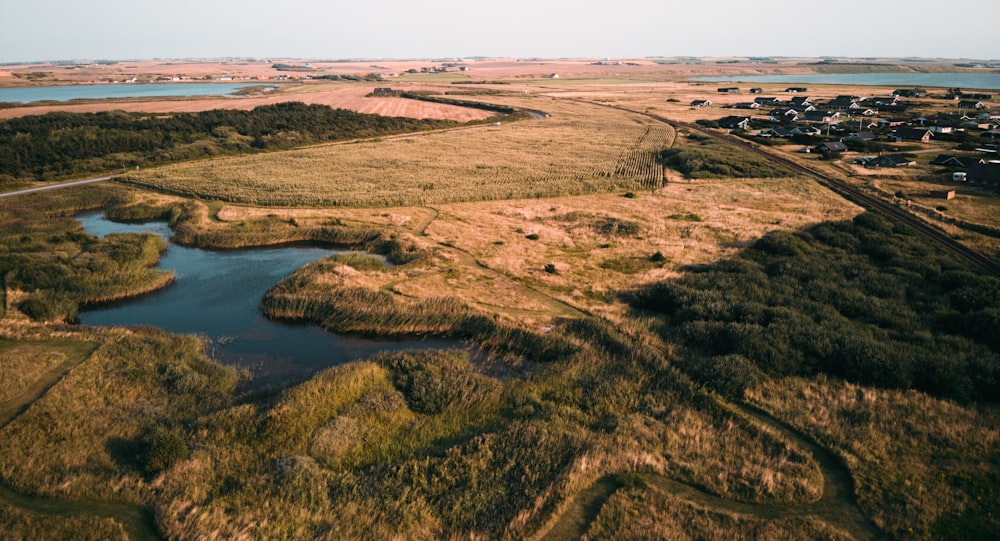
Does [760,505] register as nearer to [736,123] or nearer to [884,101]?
[736,123]

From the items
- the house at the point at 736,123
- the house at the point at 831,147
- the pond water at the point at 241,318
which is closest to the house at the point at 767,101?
the house at the point at 736,123

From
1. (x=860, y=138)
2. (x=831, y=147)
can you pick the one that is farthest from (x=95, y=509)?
(x=860, y=138)

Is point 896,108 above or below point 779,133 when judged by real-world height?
above

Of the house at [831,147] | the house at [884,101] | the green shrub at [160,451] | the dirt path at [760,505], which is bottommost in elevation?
the dirt path at [760,505]

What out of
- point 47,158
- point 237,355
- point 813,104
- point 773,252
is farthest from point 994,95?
point 47,158

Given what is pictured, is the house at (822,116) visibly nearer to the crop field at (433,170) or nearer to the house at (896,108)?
the house at (896,108)

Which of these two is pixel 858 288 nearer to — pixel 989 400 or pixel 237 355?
pixel 989 400
